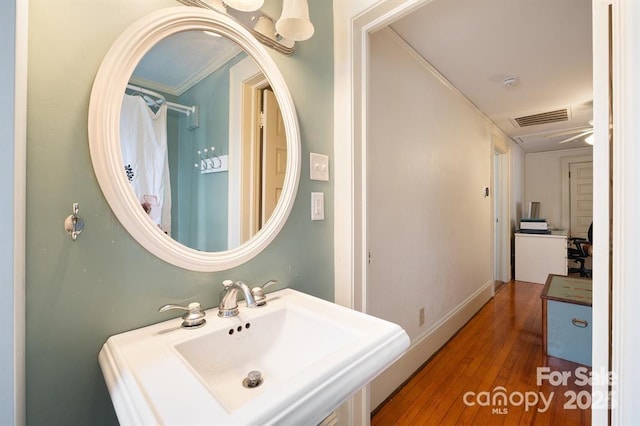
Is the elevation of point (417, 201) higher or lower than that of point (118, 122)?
lower

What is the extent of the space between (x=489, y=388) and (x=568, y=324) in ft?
2.88

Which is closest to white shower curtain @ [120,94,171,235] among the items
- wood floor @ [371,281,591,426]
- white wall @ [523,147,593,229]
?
wood floor @ [371,281,591,426]

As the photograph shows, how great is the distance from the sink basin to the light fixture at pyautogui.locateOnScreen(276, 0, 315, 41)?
947mm

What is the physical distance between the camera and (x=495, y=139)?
348 cm

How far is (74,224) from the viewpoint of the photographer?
61cm

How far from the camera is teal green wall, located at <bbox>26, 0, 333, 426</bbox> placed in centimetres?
57

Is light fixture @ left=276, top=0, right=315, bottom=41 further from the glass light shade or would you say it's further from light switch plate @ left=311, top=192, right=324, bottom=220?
light switch plate @ left=311, top=192, right=324, bottom=220

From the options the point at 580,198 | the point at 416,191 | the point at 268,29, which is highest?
the point at 268,29

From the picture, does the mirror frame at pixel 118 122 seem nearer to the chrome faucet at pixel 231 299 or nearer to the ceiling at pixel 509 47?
the chrome faucet at pixel 231 299

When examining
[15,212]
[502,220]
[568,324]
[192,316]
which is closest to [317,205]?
[192,316]

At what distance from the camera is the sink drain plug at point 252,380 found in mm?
732

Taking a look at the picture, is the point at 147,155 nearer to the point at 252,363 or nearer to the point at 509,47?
the point at 252,363
